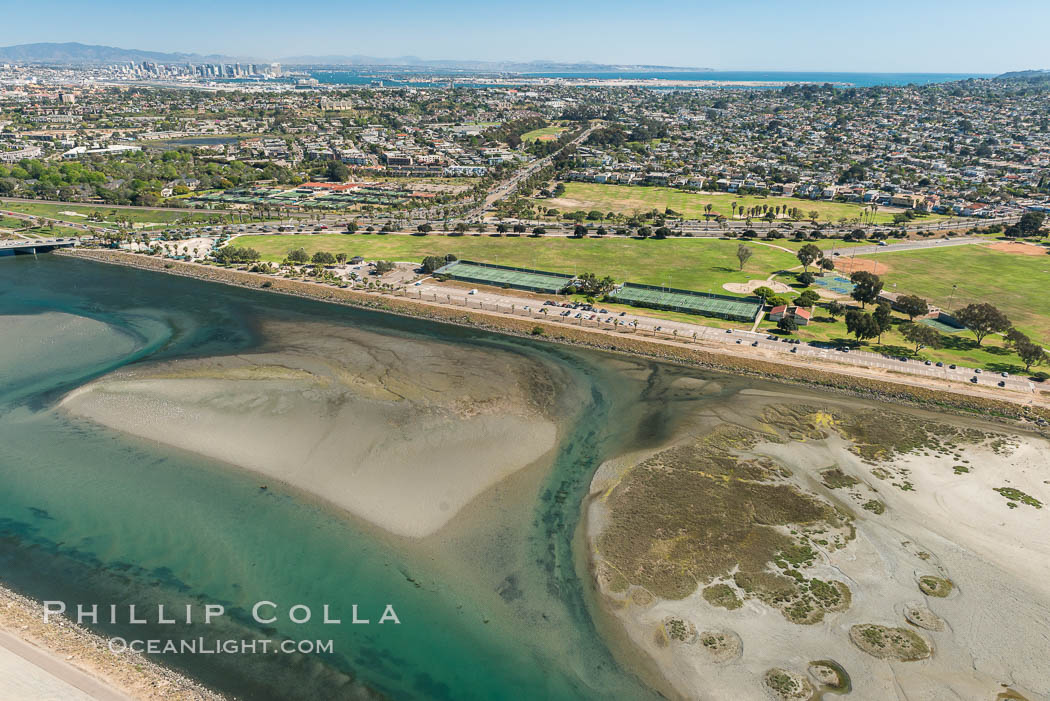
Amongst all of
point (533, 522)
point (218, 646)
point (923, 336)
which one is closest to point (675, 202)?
point (923, 336)

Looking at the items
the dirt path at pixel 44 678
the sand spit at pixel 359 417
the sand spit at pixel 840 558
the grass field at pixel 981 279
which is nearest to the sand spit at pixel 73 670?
the dirt path at pixel 44 678

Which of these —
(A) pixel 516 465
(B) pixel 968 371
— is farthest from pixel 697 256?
(A) pixel 516 465

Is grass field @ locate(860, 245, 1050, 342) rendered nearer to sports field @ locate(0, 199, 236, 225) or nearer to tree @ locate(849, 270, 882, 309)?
tree @ locate(849, 270, 882, 309)

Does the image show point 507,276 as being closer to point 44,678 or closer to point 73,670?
point 73,670

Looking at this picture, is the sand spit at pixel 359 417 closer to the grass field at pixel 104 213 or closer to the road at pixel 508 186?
the road at pixel 508 186

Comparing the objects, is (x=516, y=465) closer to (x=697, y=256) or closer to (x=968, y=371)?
(x=968, y=371)

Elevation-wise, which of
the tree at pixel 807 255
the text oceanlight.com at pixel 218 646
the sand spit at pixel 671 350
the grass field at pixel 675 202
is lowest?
the text oceanlight.com at pixel 218 646
